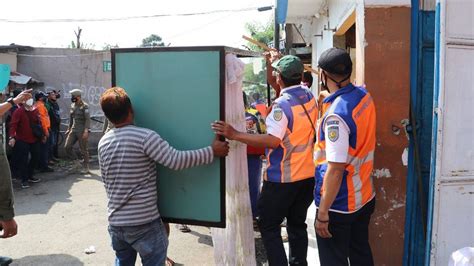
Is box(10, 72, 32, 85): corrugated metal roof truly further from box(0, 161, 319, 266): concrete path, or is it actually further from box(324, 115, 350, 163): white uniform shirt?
box(324, 115, 350, 163): white uniform shirt

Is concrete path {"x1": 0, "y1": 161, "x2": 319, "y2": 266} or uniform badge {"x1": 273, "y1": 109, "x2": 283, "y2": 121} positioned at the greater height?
uniform badge {"x1": 273, "y1": 109, "x2": 283, "y2": 121}

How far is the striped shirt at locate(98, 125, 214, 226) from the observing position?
101 inches

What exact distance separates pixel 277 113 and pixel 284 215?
2.64 ft

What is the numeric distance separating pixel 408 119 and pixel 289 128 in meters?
0.98

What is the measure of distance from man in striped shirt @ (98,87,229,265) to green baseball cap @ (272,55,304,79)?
0.85m

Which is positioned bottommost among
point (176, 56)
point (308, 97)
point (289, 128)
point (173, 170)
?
point (173, 170)

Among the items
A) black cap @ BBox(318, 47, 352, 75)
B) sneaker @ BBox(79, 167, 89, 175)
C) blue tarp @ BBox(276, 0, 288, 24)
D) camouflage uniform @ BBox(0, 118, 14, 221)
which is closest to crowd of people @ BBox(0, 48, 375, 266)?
black cap @ BBox(318, 47, 352, 75)

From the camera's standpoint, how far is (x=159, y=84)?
2.72 meters

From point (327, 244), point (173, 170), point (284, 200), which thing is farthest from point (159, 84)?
point (327, 244)

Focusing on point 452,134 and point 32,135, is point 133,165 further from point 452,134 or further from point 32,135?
point 32,135

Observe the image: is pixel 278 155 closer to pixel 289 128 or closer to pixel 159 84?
pixel 289 128

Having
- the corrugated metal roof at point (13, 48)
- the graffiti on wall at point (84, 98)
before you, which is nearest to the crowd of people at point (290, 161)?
the corrugated metal roof at point (13, 48)

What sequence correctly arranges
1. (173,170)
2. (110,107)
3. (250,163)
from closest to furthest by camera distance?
(110,107) → (173,170) → (250,163)

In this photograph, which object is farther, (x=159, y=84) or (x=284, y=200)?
(x=284, y=200)
